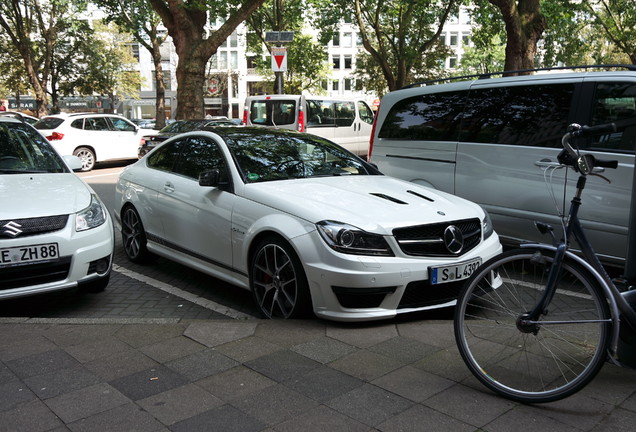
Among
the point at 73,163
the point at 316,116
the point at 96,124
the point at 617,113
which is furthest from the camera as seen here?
the point at 96,124

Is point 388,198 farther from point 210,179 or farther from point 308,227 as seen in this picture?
point 210,179

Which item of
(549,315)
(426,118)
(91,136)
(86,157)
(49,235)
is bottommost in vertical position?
(86,157)

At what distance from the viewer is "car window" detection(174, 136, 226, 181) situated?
5.44 meters

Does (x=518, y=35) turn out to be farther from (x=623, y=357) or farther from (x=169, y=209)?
(x=623, y=357)

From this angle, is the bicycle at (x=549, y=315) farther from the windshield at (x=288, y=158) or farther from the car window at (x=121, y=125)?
the car window at (x=121, y=125)

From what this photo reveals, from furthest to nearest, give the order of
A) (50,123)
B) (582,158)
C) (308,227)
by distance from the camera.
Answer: (50,123)
(308,227)
(582,158)

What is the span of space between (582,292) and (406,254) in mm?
1409

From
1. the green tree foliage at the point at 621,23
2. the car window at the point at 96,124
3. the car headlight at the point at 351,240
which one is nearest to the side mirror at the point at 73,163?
the car headlight at the point at 351,240

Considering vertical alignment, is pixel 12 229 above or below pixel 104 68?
below

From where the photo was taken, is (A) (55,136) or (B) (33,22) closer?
(A) (55,136)

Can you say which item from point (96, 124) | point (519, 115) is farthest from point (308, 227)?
point (96, 124)

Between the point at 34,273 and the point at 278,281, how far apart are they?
1857mm

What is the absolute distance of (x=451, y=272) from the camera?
422 cm

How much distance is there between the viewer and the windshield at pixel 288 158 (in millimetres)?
5170
